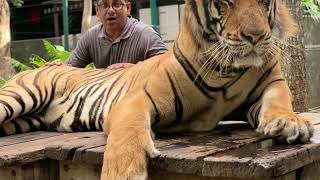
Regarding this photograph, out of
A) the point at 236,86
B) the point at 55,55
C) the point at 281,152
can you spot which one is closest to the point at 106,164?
the point at 281,152

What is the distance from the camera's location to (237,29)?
2.34 meters

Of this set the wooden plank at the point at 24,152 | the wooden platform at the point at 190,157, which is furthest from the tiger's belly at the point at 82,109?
the wooden plank at the point at 24,152

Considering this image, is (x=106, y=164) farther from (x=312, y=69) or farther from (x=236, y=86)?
(x=312, y=69)

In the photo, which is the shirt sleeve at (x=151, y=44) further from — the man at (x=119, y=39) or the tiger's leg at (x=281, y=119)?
the tiger's leg at (x=281, y=119)

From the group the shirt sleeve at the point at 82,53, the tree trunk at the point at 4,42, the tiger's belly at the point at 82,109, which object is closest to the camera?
the tiger's belly at the point at 82,109

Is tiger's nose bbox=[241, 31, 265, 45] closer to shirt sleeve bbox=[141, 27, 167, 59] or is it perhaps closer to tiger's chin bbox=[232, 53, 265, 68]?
tiger's chin bbox=[232, 53, 265, 68]

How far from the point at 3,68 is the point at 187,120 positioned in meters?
6.77

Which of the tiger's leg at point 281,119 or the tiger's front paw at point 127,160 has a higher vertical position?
the tiger's leg at point 281,119

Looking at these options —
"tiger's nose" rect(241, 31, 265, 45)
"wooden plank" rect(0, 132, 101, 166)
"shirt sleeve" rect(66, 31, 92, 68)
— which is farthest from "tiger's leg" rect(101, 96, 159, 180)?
"shirt sleeve" rect(66, 31, 92, 68)

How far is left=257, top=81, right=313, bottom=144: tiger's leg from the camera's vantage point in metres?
2.28

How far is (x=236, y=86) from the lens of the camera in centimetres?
270

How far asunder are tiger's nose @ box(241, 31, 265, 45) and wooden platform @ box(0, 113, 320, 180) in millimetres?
414

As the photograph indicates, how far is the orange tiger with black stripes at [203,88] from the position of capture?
229 cm

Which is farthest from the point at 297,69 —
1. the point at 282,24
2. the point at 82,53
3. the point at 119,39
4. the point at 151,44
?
the point at 282,24
